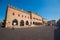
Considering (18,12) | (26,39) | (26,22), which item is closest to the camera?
(26,39)

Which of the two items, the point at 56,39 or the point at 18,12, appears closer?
the point at 56,39

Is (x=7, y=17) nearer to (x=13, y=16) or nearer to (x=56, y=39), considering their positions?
(x=13, y=16)

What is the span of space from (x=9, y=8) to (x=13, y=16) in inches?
138

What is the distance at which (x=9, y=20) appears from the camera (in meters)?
27.0

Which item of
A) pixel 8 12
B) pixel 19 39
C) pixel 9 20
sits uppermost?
pixel 8 12

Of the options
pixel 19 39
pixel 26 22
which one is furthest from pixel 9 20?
pixel 19 39

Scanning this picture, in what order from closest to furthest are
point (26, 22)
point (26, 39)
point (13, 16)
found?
1. point (26, 39)
2. point (13, 16)
3. point (26, 22)

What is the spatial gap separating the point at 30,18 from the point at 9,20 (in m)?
17.4

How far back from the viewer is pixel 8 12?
27234 millimetres

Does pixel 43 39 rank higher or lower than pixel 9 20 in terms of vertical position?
lower

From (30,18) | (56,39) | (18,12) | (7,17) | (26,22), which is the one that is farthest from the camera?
(30,18)

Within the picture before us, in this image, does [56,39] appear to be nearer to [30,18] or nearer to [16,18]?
[16,18]

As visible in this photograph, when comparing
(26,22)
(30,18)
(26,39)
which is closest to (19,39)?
(26,39)

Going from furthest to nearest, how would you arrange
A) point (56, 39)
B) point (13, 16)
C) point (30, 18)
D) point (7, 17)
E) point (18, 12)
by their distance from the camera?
point (30, 18), point (18, 12), point (13, 16), point (7, 17), point (56, 39)
